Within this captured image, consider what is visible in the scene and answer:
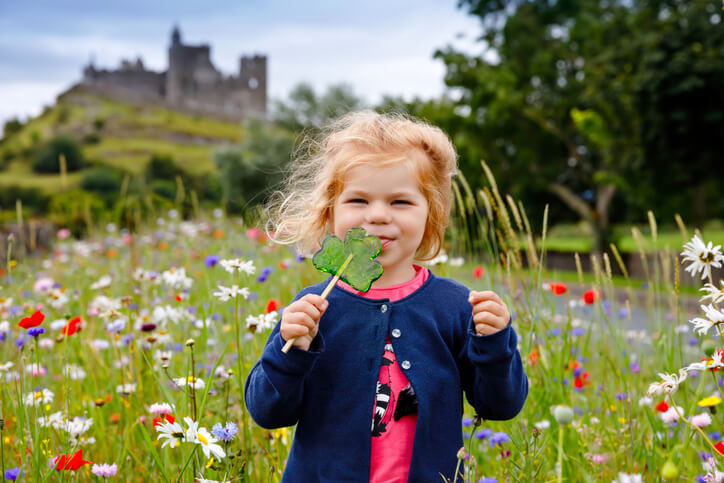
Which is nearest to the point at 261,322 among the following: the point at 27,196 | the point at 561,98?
the point at 561,98

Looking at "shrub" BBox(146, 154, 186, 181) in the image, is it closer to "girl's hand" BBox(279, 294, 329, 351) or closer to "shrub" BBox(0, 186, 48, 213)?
"shrub" BBox(0, 186, 48, 213)

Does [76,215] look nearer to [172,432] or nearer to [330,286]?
[172,432]

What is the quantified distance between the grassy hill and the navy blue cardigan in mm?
54967

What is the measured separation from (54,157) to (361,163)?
6154 centimetres

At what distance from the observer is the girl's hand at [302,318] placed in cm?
107

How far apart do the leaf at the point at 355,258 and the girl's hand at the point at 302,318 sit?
64mm

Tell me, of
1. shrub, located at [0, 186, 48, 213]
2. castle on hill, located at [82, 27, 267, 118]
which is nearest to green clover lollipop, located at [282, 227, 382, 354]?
shrub, located at [0, 186, 48, 213]

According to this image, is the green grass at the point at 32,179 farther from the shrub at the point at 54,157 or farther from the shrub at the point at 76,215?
the shrub at the point at 76,215

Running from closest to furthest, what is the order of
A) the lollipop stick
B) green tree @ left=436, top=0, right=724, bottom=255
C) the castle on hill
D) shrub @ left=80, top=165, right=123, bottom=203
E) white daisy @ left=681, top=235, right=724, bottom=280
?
1. the lollipop stick
2. white daisy @ left=681, top=235, right=724, bottom=280
3. green tree @ left=436, top=0, right=724, bottom=255
4. shrub @ left=80, top=165, right=123, bottom=203
5. the castle on hill

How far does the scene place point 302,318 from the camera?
1067 mm

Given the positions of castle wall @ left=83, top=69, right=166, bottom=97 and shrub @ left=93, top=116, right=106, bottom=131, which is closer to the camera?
shrub @ left=93, top=116, right=106, bottom=131

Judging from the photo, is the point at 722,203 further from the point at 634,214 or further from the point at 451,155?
the point at 451,155

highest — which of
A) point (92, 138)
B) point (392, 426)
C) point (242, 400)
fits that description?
point (92, 138)

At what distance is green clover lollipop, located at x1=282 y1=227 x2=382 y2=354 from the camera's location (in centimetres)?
108
